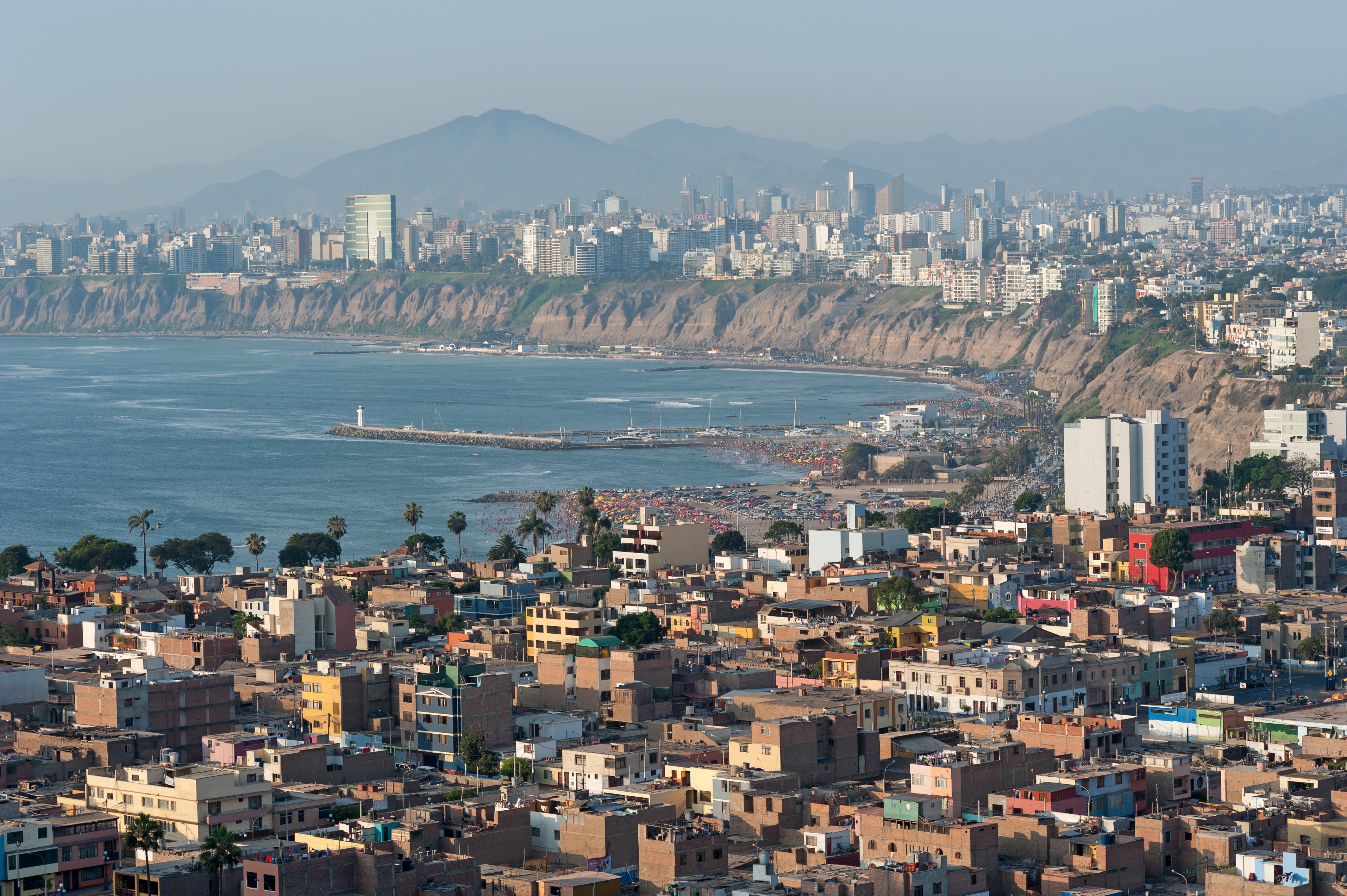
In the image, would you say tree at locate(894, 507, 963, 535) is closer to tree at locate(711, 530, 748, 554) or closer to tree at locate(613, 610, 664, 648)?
tree at locate(711, 530, 748, 554)

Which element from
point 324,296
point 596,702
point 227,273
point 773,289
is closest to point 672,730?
point 596,702

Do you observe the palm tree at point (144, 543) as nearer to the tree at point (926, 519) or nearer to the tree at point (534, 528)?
the tree at point (534, 528)

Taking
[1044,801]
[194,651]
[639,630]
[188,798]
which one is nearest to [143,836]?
[188,798]

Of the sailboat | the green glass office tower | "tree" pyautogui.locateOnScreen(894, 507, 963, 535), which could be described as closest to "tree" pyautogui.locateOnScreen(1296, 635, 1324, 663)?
"tree" pyautogui.locateOnScreen(894, 507, 963, 535)

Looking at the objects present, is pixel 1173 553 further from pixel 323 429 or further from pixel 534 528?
pixel 323 429

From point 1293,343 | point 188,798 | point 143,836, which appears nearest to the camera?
point 143,836
